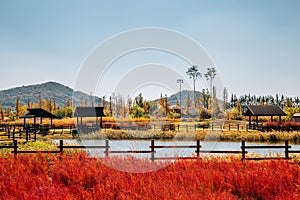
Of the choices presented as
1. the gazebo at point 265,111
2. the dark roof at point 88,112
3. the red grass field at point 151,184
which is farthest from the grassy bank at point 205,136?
the red grass field at point 151,184

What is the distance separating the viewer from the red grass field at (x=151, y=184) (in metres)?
6.49

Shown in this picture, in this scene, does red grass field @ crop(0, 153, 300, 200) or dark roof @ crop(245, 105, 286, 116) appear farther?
dark roof @ crop(245, 105, 286, 116)

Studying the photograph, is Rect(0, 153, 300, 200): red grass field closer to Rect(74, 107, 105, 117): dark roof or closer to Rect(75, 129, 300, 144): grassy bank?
Rect(75, 129, 300, 144): grassy bank

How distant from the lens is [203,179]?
7.96m

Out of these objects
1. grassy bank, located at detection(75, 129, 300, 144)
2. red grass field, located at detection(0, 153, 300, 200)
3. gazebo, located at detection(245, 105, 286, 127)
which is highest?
gazebo, located at detection(245, 105, 286, 127)

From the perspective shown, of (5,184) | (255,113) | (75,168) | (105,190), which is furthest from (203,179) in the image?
(255,113)

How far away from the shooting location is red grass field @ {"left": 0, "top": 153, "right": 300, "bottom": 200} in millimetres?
6492

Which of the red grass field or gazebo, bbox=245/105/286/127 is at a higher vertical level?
gazebo, bbox=245/105/286/127

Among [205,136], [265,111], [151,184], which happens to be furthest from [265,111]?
[151,184]

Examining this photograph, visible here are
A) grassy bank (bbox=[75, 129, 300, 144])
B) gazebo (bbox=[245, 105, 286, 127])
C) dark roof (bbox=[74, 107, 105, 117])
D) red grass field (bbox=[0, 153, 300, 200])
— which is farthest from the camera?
gazebo (bbox=[245, 105, 286, 127])

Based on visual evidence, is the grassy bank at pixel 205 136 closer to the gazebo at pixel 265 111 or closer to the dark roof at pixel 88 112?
the dark roof at pixel 88 112

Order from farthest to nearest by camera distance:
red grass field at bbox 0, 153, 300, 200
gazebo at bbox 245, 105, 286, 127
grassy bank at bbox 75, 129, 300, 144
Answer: gazebo at bbox 245, 105, 286, 127, grassy bank at bbox 75, 129, 300, 144, red grass field at bbox 0, 153, 300, 200

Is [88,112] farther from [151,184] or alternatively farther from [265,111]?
[151,184]

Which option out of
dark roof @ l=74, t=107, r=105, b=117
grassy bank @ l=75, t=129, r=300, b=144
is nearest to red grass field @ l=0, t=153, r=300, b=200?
grassy bank @ l=75, t=129, r=300, b=144
